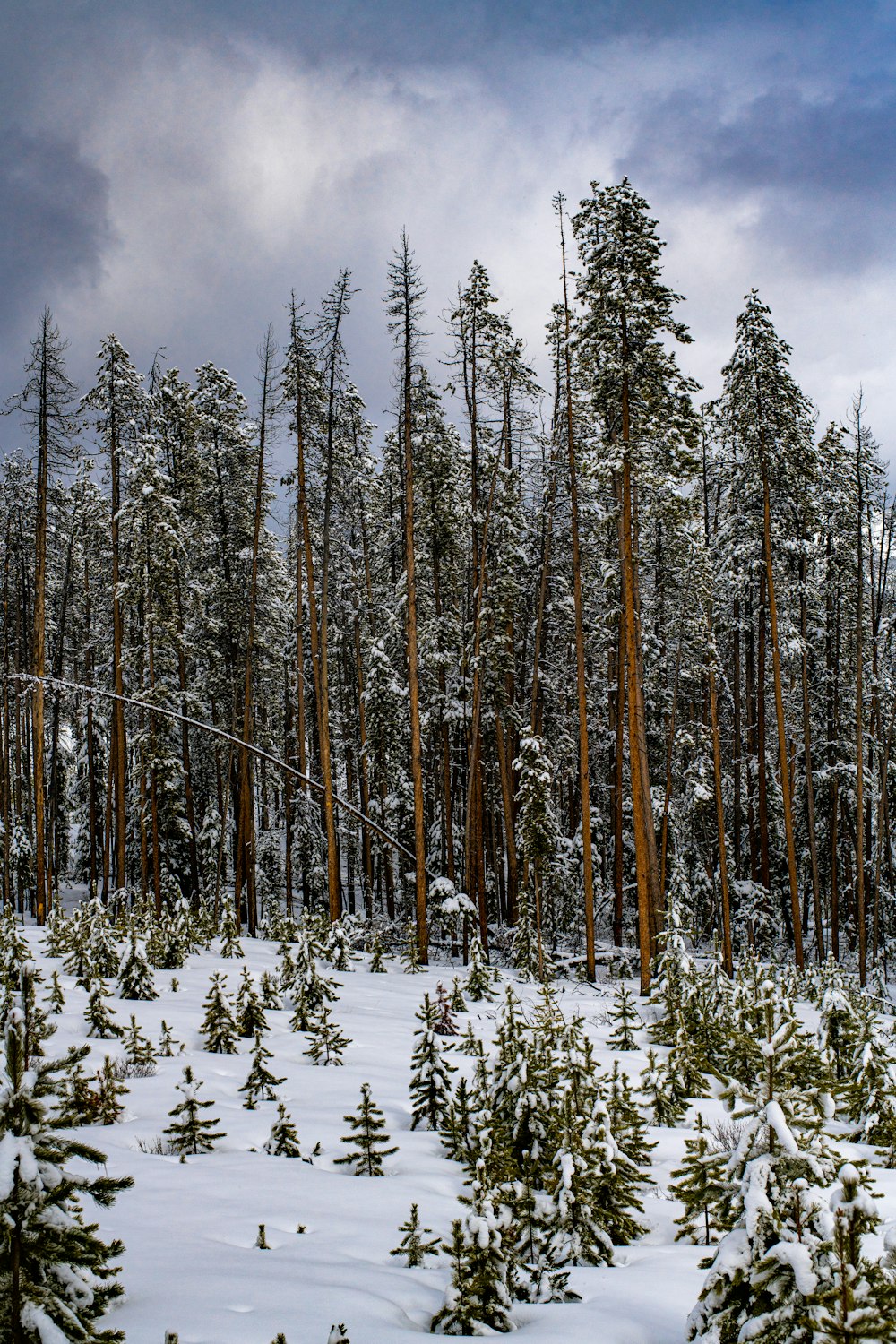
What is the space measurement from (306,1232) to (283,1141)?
1.46m

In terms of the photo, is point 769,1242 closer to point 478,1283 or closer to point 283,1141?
point 478,1283

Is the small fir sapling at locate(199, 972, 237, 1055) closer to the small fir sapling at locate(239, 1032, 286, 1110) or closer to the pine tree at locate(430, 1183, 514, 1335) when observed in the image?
the small fir sapling at locate(239, 1032, 286, 1110)

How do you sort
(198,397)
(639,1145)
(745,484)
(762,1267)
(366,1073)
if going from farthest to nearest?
(198,397)
(745,484)
(366,1073)
(639,1145)
(762,1267)

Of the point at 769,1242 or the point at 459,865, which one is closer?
the point at 769,1242

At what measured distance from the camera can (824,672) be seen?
24.7 m

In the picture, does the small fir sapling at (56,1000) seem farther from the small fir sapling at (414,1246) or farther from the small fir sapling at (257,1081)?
the small fir sapling at (414,1246)

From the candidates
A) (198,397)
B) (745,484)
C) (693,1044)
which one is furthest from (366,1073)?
(198,397)

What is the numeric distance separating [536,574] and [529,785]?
881 centimetres

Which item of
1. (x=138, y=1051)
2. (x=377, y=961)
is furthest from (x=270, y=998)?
(x=377, y=961)

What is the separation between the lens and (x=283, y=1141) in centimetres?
541

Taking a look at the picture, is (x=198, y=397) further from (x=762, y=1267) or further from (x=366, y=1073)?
(x=762, y=1267)

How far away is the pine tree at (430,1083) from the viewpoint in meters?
6.20

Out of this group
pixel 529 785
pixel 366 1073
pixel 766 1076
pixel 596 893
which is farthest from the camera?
→ pixel 596 893

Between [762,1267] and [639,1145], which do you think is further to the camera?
[639,1145]
